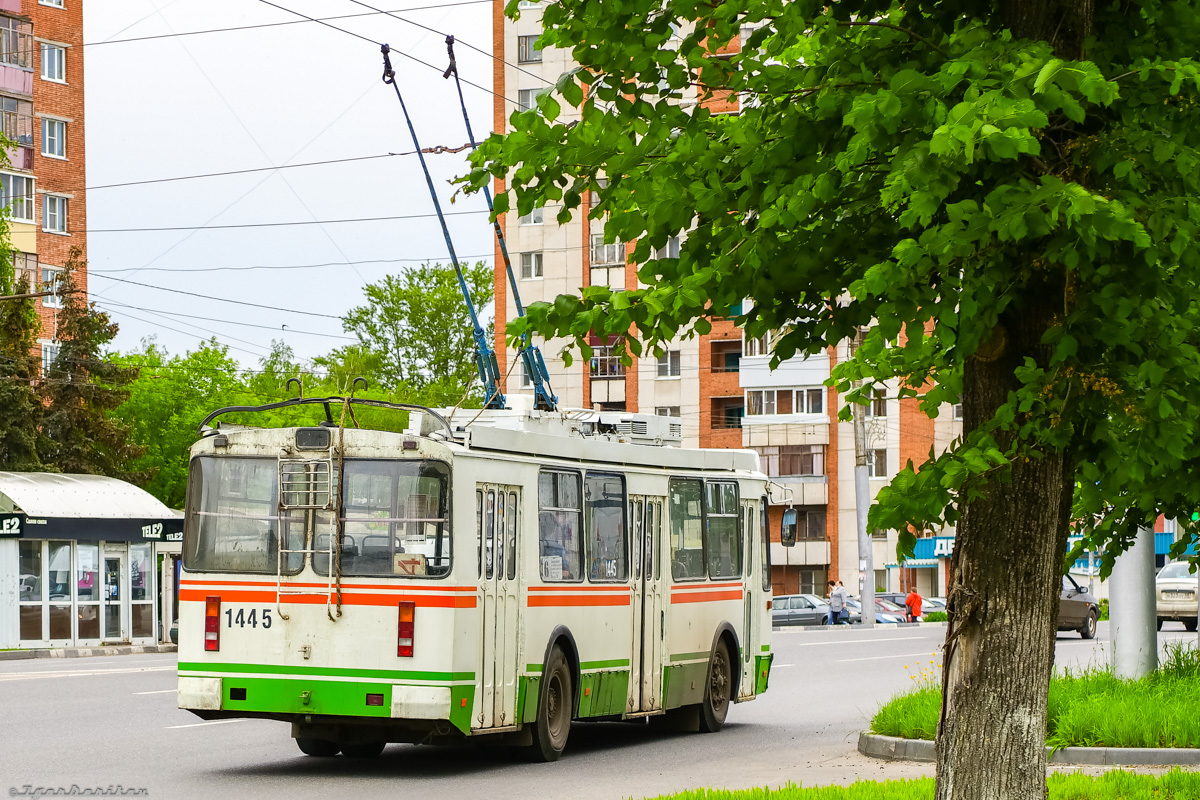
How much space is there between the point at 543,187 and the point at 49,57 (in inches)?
2352

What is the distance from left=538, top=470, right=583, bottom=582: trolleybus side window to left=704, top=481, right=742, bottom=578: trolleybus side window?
2.78 meters

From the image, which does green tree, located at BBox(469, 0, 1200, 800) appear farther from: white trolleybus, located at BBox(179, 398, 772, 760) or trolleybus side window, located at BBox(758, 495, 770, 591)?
trolleybus side window, located at BBox(758, 495, 770, 591)

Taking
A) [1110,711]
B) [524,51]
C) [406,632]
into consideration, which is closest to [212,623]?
[406,632]

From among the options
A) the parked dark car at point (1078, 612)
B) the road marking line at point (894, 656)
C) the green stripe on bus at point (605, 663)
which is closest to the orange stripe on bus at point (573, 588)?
the green stripe on bus at point (605, 663)

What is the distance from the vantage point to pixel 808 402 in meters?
73.0

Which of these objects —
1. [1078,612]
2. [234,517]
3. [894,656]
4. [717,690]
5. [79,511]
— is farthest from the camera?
[1078,612]

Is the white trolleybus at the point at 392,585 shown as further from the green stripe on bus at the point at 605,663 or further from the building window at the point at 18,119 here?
the building window at the point at 18,119

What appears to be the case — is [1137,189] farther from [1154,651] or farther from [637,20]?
[1154,651]

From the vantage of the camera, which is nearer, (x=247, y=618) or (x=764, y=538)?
(x=247, y=618)

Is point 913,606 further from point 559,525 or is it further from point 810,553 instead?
point 559,525

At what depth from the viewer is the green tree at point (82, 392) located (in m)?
51.8

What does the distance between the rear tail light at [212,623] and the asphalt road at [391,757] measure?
0.97 meters

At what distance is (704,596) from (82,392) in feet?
127

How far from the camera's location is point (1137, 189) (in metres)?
6.95
